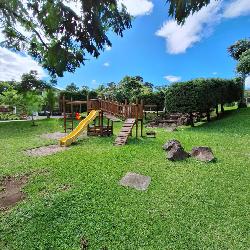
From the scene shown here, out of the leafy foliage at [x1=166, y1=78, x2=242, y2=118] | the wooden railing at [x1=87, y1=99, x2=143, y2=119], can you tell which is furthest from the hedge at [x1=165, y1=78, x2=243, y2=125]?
the wooden railing at [x1=87, y1=99, x2=143, y2=119]

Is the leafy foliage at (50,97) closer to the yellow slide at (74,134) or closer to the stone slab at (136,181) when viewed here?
the yellow slide at (74,134)

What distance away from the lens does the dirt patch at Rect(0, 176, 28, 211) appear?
7815mm

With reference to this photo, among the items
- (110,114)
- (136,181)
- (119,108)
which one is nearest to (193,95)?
(119,108)

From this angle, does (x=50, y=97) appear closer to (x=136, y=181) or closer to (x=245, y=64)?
(x=245, y=64)

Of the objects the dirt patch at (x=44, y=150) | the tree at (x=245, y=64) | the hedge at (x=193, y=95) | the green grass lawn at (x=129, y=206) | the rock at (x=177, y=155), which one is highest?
the tree at (x=245, y=64)

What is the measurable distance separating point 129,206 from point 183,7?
5.38m

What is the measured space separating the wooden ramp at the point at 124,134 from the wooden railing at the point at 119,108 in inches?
27.3

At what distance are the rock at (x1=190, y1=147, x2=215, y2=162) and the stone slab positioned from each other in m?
3.15

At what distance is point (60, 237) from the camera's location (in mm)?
6246

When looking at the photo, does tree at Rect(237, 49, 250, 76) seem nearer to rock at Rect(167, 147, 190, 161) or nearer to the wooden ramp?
the wooden ramp

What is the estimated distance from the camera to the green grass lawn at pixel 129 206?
6167mm

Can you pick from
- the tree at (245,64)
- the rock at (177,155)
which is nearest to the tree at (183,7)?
the rock at (177,155)

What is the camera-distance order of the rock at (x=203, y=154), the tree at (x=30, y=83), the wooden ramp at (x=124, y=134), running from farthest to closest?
the tree at (x=30, y=83)
the wooden ramp at (x=124, y=134)
the rock at (x=203, y=154)

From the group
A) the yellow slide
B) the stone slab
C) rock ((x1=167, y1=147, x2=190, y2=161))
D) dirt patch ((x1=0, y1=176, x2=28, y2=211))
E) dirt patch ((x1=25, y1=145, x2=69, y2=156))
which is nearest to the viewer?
dirt patch ((x1=0, y1=176, x2=28, y2=211))
